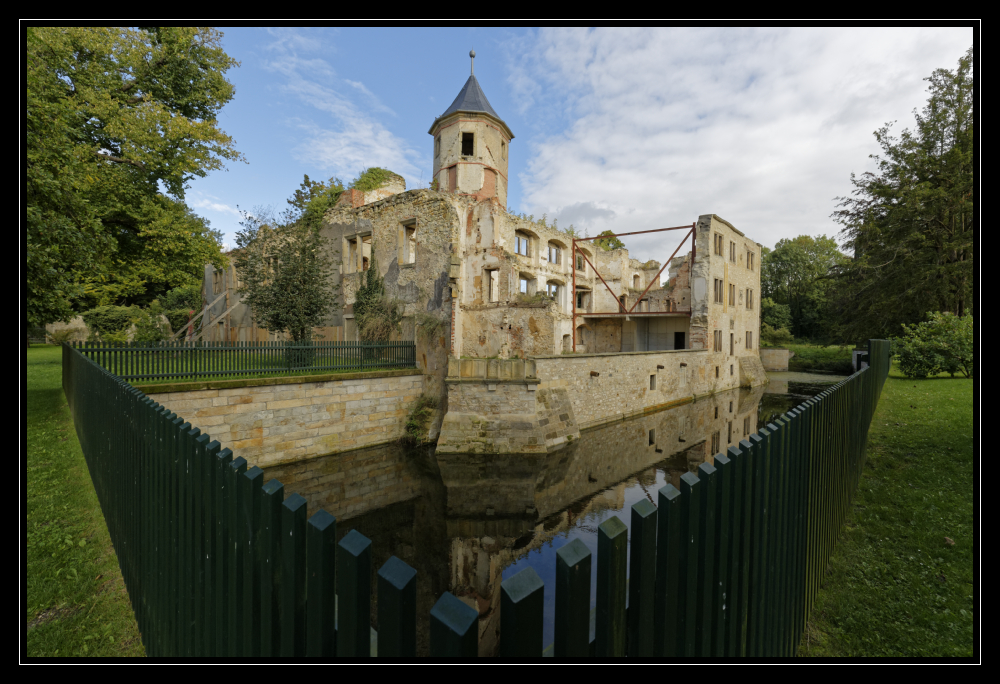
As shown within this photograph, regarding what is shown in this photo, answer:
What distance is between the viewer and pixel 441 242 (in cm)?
1600

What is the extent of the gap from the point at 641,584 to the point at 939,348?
20.9m

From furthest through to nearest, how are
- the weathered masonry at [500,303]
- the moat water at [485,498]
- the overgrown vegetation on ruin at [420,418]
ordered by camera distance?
the overgrown vegetation on ruin at [420,418] < the weathered masonry at [500,303] < the moat water at [485,498]

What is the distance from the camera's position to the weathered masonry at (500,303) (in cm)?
1260

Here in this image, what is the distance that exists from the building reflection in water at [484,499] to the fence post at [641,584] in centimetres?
291

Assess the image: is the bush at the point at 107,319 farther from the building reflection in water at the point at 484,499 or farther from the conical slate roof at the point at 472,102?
the building reflection in water at the point at 484,499

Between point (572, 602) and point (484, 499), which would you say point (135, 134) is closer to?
point (484, 499)

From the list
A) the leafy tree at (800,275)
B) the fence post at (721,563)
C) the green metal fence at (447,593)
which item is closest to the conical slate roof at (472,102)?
the green metal fence at (447,593)

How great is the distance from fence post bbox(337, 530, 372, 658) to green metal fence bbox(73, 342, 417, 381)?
1066cm

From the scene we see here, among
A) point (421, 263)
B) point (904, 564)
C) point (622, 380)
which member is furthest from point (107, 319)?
point (904, 564)

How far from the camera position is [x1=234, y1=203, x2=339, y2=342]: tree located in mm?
14781

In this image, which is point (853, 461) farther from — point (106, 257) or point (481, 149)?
point (481, 149)

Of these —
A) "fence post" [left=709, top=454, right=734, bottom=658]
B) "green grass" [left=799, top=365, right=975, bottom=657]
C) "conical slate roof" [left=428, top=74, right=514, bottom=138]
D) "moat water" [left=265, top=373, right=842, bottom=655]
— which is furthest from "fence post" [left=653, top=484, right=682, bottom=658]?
"conical slate roof" [left=428, top=74, right=514, bottom=138]

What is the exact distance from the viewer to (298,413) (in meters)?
11.2

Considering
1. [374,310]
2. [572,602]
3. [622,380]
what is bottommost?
[622,380]
